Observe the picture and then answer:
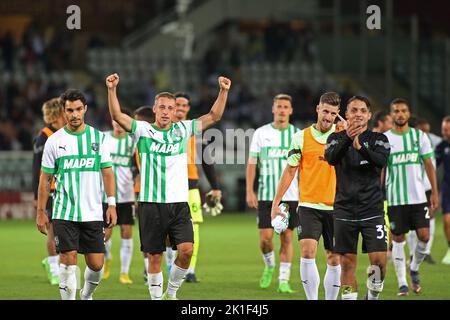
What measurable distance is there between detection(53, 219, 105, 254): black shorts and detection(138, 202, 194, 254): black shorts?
0.56 metres

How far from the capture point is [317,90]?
31.2 meters

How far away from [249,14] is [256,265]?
1924 cm

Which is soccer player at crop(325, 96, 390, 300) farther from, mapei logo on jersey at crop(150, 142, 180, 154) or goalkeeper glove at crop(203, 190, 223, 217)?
goalkeeper glove at crop(203, 190, 223, 217)

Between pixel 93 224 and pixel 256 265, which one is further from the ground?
pixel 93 224

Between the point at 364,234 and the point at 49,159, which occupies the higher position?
the point at 49,159

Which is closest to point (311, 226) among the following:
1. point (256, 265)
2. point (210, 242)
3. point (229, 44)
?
point (256, 265)

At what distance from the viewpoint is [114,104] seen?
1030cm

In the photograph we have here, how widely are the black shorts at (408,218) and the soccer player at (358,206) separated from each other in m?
2.58

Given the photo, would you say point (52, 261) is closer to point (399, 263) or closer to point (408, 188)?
point (399, 263)

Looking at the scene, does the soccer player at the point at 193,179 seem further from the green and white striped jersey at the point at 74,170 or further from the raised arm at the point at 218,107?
the green and white striped jersey at the point at 74,170

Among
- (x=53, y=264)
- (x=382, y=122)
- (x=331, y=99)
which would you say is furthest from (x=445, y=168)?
(x=331, y=99)

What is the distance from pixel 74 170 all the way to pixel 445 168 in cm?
758

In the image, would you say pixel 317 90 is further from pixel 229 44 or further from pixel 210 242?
pixel 210 242

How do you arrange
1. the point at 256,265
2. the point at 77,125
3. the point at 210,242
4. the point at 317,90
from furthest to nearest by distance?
the point at 317,90
the point at 210,242
the point at 256,265
the point at 77,125
